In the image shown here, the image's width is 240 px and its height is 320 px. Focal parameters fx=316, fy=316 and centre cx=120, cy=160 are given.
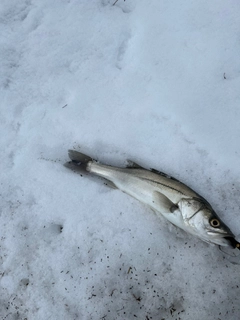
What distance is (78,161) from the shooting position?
346 centimetres

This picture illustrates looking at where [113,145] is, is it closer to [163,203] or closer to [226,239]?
[163,203]

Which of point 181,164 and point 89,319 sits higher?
point 181,164

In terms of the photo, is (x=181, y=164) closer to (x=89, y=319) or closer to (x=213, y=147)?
(x=213, y=147)

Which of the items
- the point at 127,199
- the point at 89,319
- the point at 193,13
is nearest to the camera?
the point at 89,319

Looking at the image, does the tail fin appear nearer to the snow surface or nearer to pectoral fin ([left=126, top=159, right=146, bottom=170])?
the snow surface

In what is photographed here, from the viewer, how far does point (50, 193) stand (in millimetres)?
3488

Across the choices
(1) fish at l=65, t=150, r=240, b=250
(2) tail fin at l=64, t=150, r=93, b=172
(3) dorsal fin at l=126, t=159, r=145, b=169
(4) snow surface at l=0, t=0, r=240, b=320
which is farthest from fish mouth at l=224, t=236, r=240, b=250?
(2) tail fin at l=64, t=150, r=93, b=172

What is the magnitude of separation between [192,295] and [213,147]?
1.57 m

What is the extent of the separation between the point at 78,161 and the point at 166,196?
1025 millimetres

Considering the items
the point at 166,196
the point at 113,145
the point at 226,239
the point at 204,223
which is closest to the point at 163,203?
the point at 166,196

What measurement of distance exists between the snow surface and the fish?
0.17m

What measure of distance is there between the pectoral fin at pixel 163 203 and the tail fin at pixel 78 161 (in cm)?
81

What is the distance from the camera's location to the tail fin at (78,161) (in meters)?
3.43

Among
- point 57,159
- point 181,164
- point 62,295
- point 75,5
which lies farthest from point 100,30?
point 62,295
